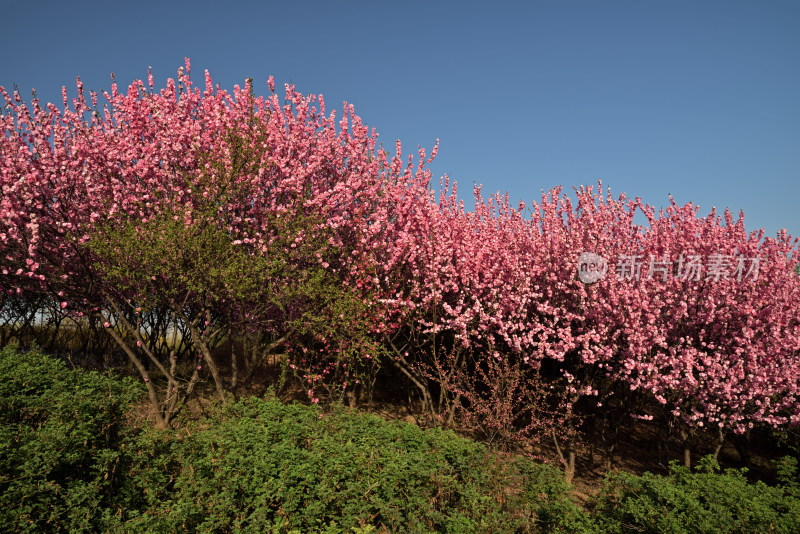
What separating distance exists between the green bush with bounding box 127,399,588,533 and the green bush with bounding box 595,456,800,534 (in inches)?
34.1

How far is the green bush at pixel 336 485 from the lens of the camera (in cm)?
667

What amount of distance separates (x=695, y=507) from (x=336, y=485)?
519cm

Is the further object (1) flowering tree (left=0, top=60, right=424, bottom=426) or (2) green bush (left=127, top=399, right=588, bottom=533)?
(1) flowering tree (left=0, top=60, right=424, bottom=426)

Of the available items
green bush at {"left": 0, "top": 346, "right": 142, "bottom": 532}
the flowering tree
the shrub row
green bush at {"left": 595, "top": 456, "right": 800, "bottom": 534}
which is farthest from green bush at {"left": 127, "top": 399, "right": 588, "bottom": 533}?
the flowering tree

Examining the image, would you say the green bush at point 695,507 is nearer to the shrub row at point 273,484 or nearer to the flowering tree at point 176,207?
the shrub row at point 273,484

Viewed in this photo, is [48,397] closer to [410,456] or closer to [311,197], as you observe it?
[410,456]

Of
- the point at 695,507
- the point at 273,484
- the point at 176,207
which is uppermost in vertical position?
the point at 176,207

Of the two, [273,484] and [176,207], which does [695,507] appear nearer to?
[273,484]

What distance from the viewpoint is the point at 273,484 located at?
23.1 ft

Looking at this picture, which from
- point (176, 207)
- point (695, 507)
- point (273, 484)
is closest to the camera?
point (273, 484)

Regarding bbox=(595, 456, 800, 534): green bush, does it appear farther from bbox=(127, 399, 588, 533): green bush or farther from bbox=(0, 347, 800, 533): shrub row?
bbox=(127, 399, 588, 533): green bush

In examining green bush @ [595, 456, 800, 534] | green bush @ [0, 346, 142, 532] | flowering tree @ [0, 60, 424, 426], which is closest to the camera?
green bush @ [0, 346, 142, 532]

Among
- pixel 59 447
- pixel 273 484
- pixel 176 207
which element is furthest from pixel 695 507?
pixel 176 207

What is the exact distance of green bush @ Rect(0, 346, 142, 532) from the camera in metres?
6.57
